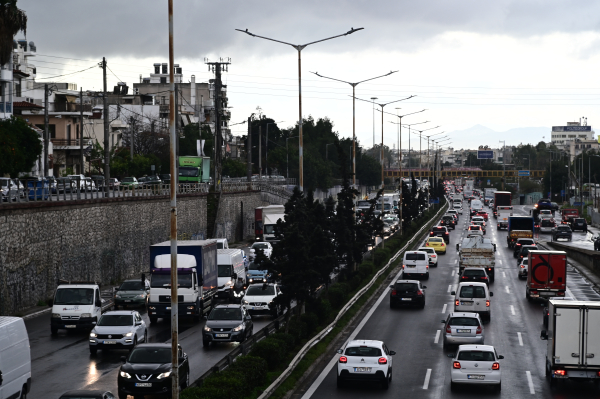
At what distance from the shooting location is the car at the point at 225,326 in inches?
1130

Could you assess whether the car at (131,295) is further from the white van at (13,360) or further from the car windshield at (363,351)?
the white van at (13,360)

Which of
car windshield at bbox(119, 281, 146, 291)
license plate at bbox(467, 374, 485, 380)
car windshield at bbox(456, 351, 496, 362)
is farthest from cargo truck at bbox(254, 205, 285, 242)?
license plate at bbox(467, 374, 485, 380)

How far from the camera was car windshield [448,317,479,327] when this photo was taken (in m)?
27.8

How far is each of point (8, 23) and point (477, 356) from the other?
23.6 metres

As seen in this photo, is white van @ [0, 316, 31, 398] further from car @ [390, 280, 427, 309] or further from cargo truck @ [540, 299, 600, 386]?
car @ [390, 280, 427, 309]

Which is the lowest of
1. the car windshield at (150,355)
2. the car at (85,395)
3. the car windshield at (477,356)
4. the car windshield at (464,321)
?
the car windshield at (464,321)

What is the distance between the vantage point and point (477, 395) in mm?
21656

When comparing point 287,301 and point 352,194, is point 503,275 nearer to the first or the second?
point 352,194

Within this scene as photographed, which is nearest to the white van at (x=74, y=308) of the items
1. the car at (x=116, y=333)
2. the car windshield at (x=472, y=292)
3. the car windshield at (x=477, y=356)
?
the car at (x=116, y=333)

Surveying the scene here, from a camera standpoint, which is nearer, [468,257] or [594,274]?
[468,257]

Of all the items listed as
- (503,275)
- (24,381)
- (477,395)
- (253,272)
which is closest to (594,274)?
(503,275)

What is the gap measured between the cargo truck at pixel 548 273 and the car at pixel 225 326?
55.9 feet

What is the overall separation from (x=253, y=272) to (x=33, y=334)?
17.8 m

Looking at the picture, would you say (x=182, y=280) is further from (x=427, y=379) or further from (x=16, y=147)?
(x=16, y=147)
